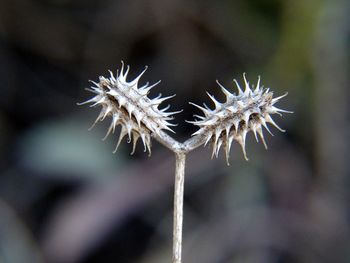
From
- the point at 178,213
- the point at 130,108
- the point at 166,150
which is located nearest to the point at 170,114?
the point at 130,108

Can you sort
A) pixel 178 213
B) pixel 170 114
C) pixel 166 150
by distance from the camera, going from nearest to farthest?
pixel 178 213 → pixel 170 114 → pixel 166 150

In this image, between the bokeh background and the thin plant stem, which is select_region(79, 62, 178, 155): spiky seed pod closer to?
the thin plant stem

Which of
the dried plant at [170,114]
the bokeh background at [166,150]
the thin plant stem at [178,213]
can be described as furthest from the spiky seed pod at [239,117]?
the bokeh background at [166,150]

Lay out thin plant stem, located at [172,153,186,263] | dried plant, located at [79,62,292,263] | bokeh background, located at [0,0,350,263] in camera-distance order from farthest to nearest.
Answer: bokeh background, located at [0,0,350,263], dried plant, located at [79,62,292,263], thin plant stem, located at [172,153,186,263]

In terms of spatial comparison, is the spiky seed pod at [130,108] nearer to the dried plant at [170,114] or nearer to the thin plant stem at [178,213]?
the dried plant at [170,114]

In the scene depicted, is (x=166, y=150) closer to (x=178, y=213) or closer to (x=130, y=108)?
(x=130, y=108)

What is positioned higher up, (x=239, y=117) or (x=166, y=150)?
(x=166, y=150)

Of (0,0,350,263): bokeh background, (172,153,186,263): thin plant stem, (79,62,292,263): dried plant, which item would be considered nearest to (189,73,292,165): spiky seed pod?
(79,62,292,263): dried plant

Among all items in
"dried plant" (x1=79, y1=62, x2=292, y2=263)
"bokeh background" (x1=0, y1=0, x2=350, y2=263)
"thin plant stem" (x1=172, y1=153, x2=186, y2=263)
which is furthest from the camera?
"bokeh background" (x1=0, y1=0, x2=350, y2=263)

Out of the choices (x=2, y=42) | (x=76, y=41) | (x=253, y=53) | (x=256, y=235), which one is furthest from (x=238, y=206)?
(x=2, y=42)
